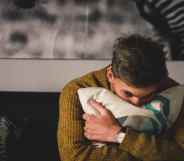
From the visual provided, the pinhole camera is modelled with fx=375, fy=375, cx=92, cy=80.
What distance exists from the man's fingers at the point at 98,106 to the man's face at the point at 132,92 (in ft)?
0.25

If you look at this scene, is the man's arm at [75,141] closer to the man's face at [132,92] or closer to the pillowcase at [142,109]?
the pillowcase at [142,109]

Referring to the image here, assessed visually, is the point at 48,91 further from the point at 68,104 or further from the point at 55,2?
the point at 68,104

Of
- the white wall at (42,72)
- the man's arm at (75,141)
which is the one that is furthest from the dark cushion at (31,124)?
the man's arm at (75,141)

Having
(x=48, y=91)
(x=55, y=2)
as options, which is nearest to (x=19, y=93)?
(x=48, y=91)

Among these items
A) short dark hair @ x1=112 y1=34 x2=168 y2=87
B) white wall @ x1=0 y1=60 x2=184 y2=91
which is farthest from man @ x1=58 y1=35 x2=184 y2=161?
white wall @ x1=0 y1=60 x2=184 y2=91

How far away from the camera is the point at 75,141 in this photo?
1.35 m

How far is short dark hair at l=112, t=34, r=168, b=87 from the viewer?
121cm

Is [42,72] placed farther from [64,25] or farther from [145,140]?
[145,140]

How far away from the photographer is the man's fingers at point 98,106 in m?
1.35

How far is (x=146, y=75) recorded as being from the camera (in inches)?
48.2

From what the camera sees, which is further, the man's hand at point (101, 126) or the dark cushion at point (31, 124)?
the dark cushion at point (31, 124)

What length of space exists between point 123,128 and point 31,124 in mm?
624

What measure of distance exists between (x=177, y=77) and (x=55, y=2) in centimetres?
76

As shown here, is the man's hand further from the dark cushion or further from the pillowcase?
the dark cushion
